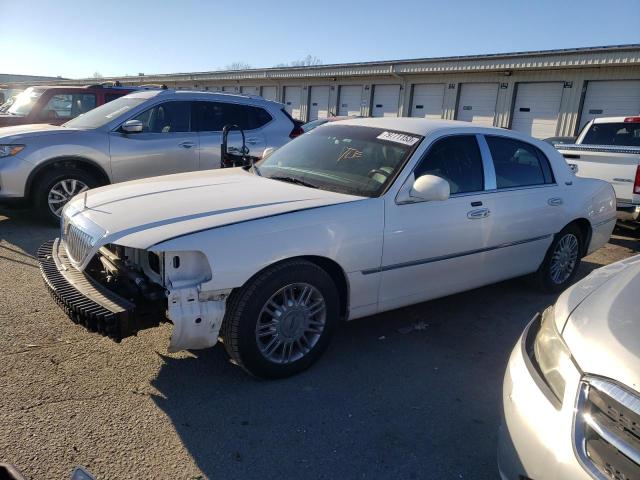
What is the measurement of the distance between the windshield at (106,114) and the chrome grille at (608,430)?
6.67m

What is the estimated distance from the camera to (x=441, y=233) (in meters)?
3.90

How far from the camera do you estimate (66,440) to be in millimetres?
2654

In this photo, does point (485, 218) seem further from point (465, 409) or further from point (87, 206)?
point (87, 206)

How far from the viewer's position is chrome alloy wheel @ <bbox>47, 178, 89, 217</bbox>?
257 inches

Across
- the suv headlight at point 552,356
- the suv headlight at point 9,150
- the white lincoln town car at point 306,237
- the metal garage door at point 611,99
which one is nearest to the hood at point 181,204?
the white lincoln town car at point 306,237

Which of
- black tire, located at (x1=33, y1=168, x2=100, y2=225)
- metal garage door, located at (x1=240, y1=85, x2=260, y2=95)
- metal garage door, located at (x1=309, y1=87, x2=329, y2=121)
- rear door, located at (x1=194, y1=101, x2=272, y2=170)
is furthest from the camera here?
metal garage door, located at (x1=240, y1=85, x2=260, y2=95)

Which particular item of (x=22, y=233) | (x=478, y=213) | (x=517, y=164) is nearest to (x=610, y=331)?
(x=478, y=213)

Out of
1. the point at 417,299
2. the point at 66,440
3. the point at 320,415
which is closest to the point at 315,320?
the point at 320,415

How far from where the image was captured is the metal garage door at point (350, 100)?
25.5m

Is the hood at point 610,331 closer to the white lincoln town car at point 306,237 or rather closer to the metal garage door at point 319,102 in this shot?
the white lincoln town car at point 306,237

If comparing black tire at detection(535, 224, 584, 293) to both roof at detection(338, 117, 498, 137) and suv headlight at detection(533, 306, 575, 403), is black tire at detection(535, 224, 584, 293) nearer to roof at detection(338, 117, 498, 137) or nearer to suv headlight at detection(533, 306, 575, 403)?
roof at detection(338, 117, 498, 137)

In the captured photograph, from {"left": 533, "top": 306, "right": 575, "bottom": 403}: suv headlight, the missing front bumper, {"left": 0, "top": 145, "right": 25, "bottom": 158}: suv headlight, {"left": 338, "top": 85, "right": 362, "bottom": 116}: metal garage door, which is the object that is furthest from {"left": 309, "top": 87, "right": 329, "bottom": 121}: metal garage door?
{"left": 533, "top": 306, "right": 575, "bottom": 403}: suv headlight

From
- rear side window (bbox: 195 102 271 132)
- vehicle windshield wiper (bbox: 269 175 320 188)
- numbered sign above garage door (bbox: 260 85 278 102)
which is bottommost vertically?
vehicle windshield wiper (bbox: 269 175 320 188)

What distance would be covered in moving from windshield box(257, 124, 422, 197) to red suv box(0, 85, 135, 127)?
6.20 m
